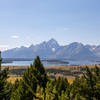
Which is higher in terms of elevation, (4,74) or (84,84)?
(4,74)

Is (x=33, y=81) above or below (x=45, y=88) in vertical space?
below

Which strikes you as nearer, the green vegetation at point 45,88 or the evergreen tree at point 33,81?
the green vegetation at point 45,88

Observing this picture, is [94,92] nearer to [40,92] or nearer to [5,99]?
[40,92]

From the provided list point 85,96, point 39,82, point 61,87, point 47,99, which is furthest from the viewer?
point 61,87

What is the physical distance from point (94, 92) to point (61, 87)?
50.3 feet

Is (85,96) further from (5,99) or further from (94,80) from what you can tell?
(5,99)

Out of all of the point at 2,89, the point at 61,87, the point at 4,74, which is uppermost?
the point at 4,74

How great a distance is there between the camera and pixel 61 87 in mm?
31422

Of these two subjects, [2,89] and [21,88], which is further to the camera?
[21,88]

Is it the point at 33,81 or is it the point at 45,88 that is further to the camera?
the point at 33,81

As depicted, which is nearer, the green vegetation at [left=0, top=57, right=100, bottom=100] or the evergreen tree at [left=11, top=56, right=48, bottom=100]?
the green vegetation at [left=0, top=57, right=100, bottom=100]

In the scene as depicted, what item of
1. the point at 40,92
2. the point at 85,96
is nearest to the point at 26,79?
the point at 85,96

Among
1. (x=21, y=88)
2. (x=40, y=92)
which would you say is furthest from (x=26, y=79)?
(x=40, y=92)

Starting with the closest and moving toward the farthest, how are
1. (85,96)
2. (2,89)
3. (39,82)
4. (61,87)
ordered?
(2,89) < (85,96) < (39,82) < (61,87)
